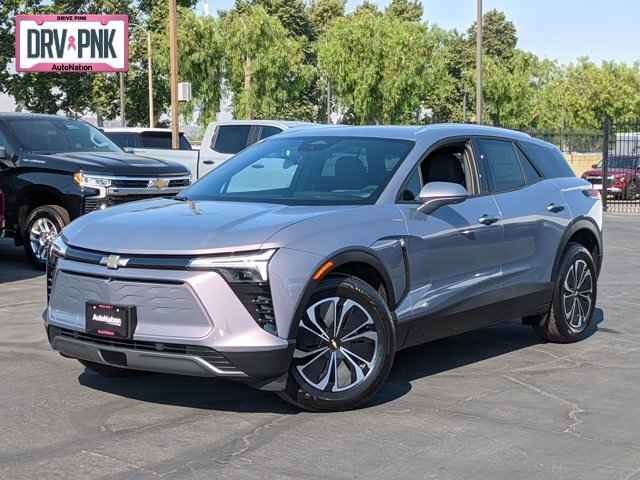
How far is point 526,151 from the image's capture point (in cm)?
832

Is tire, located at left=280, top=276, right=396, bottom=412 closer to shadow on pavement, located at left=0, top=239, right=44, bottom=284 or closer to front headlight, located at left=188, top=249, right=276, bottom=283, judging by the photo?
front headlight, located at left=188, top=249, right=276, bottom=283

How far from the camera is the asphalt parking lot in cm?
518

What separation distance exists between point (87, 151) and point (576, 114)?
7258 centimetres

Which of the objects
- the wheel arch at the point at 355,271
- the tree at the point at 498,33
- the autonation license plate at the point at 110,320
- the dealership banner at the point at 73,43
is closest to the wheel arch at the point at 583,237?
the wheel arch at the point at 355,271

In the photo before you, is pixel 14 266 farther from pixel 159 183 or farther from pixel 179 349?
pixel 179 349

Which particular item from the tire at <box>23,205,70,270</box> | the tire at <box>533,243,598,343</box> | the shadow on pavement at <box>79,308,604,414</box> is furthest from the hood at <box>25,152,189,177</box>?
the tire at <box>533,243,598,343</box>

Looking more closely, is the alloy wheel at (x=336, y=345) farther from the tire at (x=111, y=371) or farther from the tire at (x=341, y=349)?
the tire at (x=111, y=371)

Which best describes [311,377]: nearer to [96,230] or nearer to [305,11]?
[96,230]

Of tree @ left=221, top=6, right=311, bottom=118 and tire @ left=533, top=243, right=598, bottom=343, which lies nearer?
tire @ left=533, top=243, right=598, bottom=343

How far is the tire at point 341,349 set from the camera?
6004 millimetres

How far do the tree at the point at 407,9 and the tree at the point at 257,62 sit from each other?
52942mm

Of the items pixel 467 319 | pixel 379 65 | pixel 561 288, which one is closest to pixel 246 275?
pixel 467 319

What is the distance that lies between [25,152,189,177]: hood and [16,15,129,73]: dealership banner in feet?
74.0

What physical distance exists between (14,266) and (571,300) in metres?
7.92
